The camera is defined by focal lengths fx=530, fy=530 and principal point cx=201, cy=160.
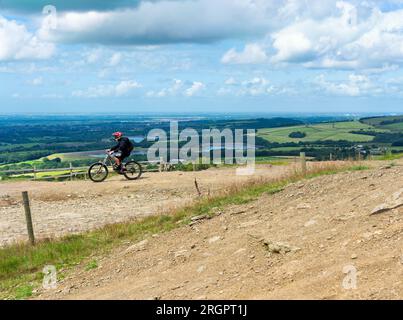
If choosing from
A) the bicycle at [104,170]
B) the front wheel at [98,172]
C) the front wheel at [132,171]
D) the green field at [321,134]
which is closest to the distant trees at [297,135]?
the green field at [321,134]

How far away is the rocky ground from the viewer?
6539mm

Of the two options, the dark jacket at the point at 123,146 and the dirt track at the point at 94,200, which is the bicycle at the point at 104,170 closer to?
the dirt track at the point at 94,200

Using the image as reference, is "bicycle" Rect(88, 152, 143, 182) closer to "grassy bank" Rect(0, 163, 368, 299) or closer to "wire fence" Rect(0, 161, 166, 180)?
"wire fence" Rect(0, 161, 166, 180)

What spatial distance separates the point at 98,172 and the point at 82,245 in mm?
12456

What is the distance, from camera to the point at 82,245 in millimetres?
11766

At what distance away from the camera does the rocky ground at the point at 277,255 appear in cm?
654

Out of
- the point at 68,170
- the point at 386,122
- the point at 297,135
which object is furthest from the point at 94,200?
the point at 386,122

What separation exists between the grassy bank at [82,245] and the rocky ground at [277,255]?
2.07 ft

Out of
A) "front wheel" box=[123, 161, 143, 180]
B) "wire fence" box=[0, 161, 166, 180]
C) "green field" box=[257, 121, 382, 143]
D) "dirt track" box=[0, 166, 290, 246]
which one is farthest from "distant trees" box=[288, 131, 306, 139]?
"front wheel" box=[123, 161, 143, 180]

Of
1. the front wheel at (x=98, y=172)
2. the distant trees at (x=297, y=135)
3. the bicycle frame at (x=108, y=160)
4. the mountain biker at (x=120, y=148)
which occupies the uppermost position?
the mountain biker at (x=120, y=148)

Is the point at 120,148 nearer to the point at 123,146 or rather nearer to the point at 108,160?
the point at 123,146

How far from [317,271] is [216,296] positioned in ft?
4.42

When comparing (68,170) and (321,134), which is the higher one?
(68,170)

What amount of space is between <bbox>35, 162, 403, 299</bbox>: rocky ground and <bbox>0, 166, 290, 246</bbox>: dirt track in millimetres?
4746
